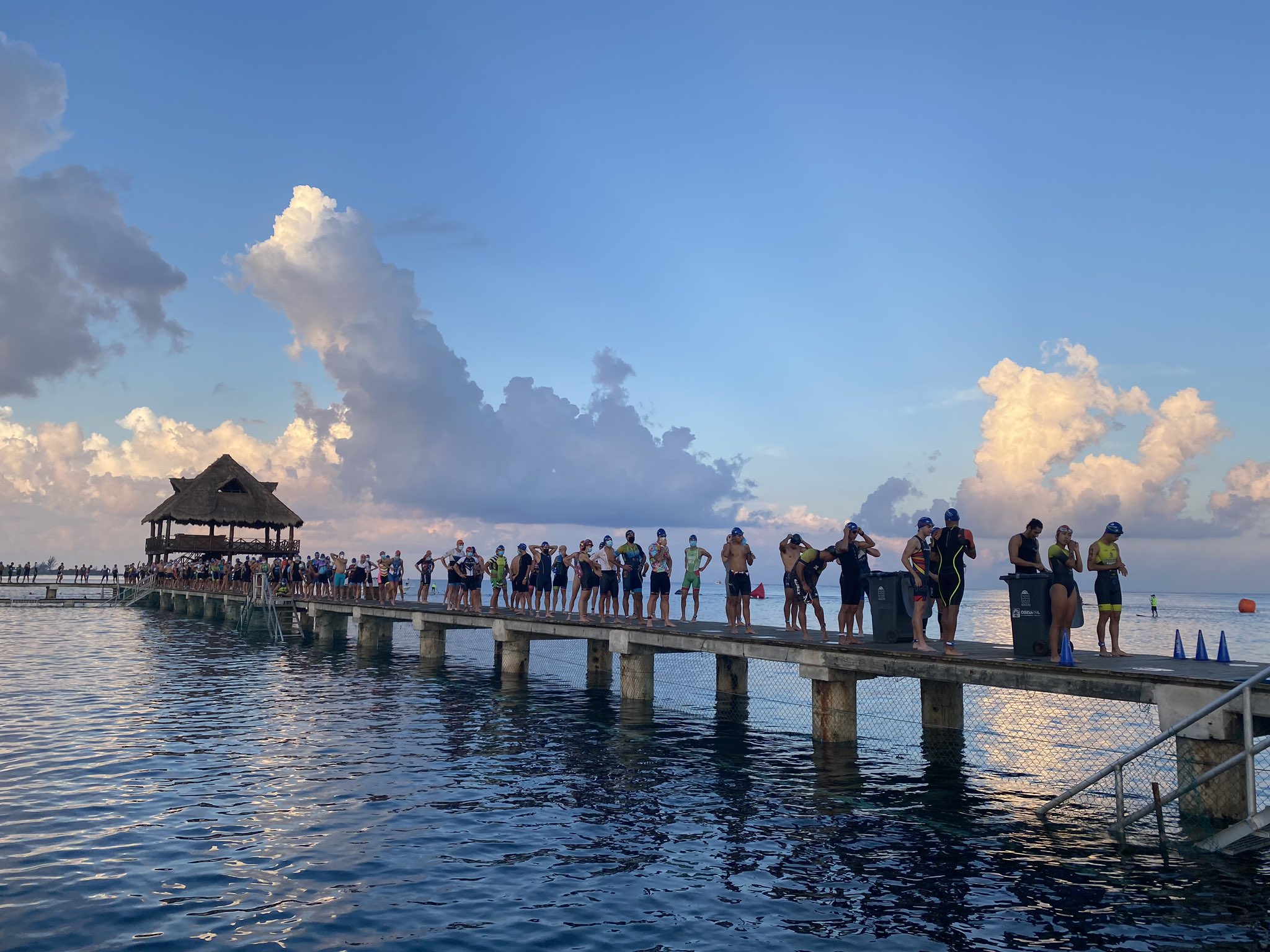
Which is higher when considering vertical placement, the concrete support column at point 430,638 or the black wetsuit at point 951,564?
the black wetsuit at point 951,564

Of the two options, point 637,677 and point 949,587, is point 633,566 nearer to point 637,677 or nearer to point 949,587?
point 637,677

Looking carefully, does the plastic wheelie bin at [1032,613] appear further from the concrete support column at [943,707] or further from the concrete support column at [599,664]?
the concrete support column at [599,664]

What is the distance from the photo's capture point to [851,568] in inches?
632

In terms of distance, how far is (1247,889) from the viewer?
29.2 feet

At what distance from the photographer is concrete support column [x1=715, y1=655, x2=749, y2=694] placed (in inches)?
947

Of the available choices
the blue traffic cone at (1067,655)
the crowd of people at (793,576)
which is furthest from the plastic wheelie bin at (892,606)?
the blue traffic cone at (1067,655)

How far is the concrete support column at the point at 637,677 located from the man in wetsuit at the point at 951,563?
30.4ft

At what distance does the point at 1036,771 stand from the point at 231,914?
13076mm

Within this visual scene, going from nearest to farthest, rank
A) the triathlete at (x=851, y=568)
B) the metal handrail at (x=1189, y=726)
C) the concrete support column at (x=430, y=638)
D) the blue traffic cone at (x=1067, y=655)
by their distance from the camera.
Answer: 1. the metal handrail at (x=1189, y=726)
2. the blue traffic cone at (x=1067, y=655)
3. the triathlete at (x=851, y=568)
4. the concrete support column at (x=430, y=638)

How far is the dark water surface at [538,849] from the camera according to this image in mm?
7973

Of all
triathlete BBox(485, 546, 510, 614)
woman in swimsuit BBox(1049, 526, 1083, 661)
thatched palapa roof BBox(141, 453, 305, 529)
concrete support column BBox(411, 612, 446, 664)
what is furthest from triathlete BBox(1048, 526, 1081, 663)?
thatched palapa roof BBox(141, 453, 305, 529)

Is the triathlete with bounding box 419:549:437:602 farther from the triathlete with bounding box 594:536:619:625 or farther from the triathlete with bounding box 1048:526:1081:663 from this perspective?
the triathlete with bounding box 1048:526:1081:663

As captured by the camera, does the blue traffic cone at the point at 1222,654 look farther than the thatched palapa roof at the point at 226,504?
No

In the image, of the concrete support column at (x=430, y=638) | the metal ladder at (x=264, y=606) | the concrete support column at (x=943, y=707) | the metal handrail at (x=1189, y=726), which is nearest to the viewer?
the metal handrail at (x=1189, y=726)
